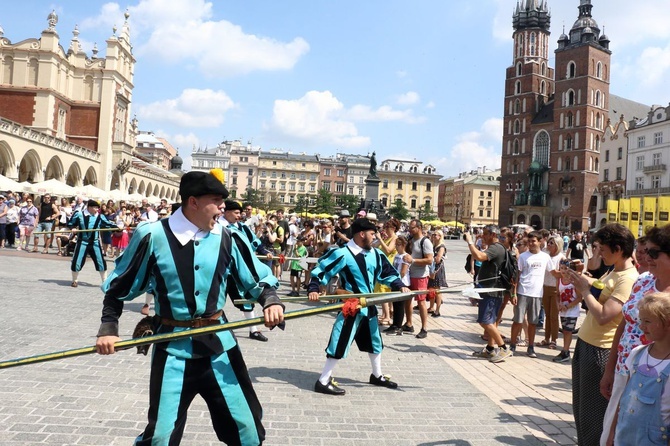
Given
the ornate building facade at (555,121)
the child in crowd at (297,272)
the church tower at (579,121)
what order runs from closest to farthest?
the child in crowd at (297,272) < the church tower at (579,121) < the ornate building facade at (555,121)

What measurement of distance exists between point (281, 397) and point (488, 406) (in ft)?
6.93

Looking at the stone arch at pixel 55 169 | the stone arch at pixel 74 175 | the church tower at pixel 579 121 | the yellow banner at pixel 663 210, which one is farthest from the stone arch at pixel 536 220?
the stone arch at pixel 55 169

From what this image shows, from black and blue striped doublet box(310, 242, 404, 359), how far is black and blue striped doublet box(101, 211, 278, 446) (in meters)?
2.53

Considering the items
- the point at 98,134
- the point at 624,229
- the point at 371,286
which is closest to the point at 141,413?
the point at 371,286

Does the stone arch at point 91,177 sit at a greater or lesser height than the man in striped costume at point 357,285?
greater

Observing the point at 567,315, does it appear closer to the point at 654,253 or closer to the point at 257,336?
the point at 257,336

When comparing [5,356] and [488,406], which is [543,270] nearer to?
[488,406]

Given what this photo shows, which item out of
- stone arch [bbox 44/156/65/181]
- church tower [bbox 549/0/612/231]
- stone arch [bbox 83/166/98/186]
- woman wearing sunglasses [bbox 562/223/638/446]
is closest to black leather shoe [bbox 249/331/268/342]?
woman wearing sunglasses [bbox 562/223/638/446]

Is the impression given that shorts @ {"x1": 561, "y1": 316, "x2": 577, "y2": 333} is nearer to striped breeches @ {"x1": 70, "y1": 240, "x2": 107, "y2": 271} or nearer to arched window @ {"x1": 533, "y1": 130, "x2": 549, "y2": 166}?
striped breeches @ {"x1": 70, "y1": 240, "x2": 107, "y2": 271}

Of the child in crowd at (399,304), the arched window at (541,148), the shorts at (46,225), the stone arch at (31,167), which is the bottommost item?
the child in crowd at (399,304)

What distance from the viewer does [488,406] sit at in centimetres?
549

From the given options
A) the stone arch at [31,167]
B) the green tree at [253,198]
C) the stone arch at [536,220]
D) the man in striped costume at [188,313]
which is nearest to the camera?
the man in striped costume at [188,313]

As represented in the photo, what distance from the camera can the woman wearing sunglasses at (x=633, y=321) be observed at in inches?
128

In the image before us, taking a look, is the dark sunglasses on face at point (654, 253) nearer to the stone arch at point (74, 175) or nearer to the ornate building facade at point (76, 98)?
the ornate building facade at point (76, 98)
